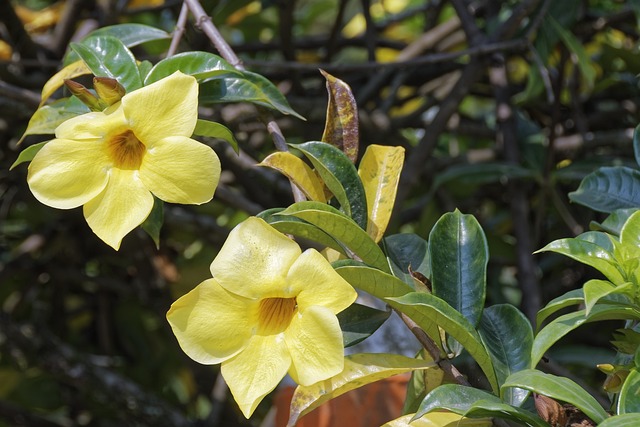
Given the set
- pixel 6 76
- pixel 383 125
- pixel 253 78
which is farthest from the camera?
pixel 383 125

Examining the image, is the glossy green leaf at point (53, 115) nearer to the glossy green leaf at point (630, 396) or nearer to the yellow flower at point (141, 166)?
the yellow flower at point (141, 166)

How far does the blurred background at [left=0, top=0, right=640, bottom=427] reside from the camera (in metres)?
A: 1.37

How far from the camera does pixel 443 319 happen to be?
23.5 inches

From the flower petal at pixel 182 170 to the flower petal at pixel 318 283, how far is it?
0.10m

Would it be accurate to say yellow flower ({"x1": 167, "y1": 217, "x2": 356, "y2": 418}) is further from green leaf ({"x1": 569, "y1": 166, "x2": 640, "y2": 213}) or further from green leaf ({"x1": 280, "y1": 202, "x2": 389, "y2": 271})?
green leaf ({"x1": 569, "y1": 166, "x2": 640, "y2": 213})

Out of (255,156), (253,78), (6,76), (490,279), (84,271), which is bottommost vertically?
(84,271)

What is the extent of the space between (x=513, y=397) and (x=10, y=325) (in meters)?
1.12

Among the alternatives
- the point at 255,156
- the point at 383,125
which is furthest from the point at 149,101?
the point at 383,125

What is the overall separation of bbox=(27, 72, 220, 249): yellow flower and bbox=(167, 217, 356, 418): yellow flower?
0.24ft

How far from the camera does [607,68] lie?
5.16ft

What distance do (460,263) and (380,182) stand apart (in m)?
0.10

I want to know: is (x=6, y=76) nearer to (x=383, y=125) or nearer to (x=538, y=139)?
(x=383, y=125)

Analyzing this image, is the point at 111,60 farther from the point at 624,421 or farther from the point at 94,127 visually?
the point at 624,421

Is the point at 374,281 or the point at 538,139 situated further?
the point at 538,139
